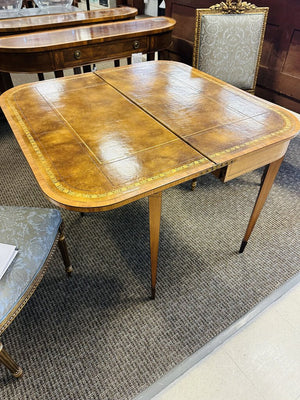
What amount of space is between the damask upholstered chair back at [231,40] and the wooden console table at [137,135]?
564mm

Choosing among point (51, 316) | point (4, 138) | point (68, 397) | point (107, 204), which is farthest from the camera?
point (4, 138)

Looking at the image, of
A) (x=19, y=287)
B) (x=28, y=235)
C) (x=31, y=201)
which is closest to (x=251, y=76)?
(x=31, y=201)

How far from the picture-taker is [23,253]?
0.91 meters

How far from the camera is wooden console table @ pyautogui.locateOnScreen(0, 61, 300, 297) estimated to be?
824 mm

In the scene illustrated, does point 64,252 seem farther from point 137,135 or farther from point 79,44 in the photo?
point 79,44

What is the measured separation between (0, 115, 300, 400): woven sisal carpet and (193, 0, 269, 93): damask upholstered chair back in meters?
0.75

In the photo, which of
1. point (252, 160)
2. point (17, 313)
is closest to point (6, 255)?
point (17, 313)

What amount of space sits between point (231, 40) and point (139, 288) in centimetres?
157

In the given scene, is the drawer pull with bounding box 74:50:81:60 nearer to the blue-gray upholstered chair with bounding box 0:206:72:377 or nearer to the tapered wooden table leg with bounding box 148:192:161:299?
the blue-gray upholstered chair with bounding box 0:206:72:377

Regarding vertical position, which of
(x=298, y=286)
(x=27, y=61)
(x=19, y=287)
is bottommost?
(x=298, y=286)

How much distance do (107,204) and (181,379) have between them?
2.26 ft

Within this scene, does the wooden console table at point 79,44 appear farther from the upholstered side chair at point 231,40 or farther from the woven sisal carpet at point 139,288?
the woven sisal carpet at point 139,288

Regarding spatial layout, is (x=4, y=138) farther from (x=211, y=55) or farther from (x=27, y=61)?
(x=211, y=55)

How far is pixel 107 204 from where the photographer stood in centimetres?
75
